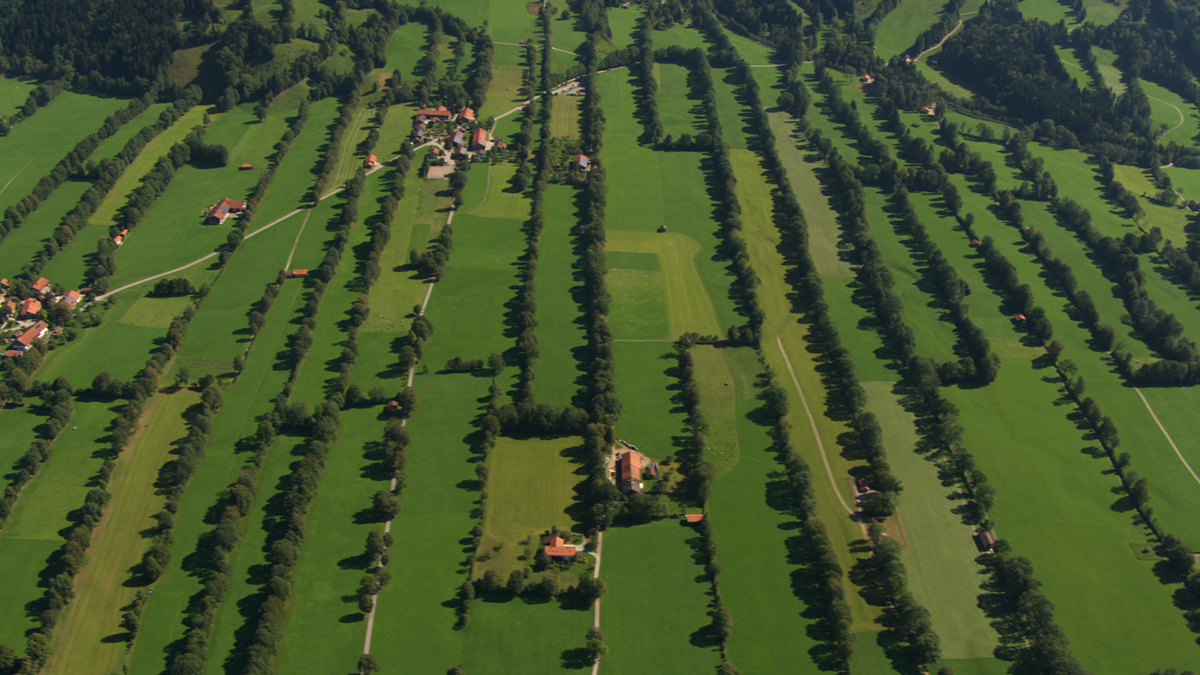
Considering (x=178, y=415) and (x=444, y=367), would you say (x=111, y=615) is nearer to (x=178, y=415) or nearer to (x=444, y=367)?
(x=178, y=415)

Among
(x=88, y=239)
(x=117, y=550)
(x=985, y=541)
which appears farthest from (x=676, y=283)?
(x=88, y=239)

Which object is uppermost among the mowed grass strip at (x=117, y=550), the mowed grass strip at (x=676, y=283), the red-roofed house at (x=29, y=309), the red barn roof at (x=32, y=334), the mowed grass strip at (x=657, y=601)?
the mowed grass strip at (x=676, y=283)

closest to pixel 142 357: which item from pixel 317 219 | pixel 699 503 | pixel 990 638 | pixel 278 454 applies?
pixel 278 454

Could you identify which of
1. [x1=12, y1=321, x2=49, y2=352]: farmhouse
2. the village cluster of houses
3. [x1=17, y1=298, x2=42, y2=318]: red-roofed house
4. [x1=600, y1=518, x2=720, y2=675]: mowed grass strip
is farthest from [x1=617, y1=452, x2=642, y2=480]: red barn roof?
[x1=17, y1=298, x2=42, y2=318]: red-roofed house

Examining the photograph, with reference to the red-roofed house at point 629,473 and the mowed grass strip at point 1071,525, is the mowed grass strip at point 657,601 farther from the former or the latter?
the mowed grass strip at point 1071,525

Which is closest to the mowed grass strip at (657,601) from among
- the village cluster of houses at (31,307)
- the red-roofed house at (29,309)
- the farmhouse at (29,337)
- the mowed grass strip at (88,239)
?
the farmhouse at (29,337)

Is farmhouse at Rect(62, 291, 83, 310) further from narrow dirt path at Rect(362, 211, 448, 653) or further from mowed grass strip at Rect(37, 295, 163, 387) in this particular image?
narrow dirt path at Rect(362, 211, 448, 653)
